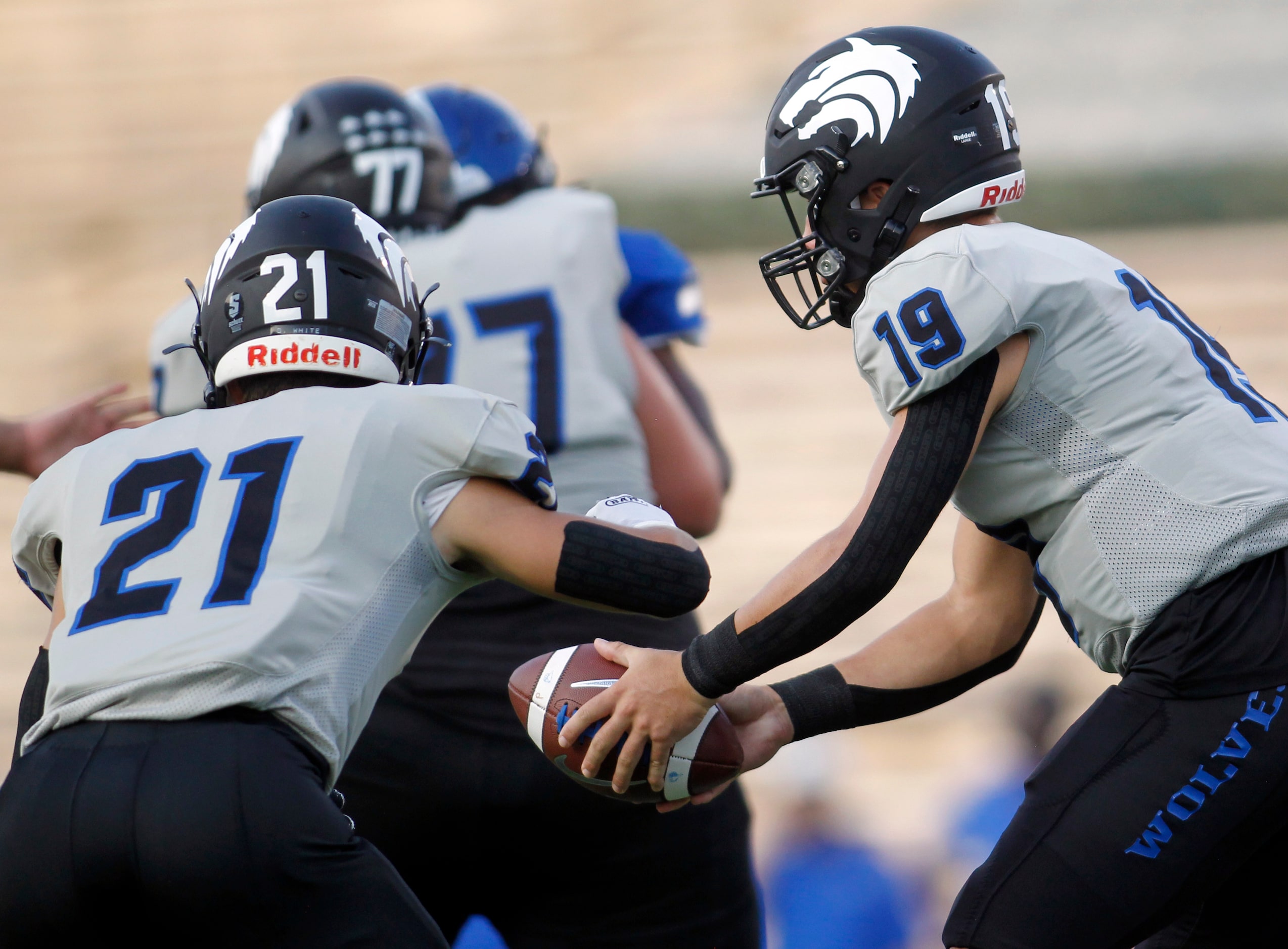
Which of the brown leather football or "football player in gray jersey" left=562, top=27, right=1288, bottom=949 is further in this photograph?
the brown leather football

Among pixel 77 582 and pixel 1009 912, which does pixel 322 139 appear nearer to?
pixel 77 582

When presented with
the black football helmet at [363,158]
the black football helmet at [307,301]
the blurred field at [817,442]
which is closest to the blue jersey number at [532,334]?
the black football helmet at [363,158]

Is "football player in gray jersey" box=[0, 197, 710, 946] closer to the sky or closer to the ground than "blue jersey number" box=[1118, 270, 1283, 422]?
closer to the ground

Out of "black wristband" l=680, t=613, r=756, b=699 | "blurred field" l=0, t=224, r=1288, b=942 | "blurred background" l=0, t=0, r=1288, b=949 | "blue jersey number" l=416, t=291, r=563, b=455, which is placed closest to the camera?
"black wristband" l=680, t=613, r=756, b=699

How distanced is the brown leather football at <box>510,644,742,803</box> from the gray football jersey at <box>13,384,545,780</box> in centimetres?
35

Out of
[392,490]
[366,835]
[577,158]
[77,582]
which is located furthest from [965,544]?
[577,158]

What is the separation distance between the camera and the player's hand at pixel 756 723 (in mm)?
2811

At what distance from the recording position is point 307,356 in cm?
257

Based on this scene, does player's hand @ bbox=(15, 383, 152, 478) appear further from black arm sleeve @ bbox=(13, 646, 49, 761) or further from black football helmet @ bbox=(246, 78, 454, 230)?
black arm sleeve @ bbox=(13, 646, 49, 761)

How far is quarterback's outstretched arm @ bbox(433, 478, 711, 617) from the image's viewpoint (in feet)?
7.80

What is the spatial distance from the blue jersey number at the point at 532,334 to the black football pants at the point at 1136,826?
147 centimetres

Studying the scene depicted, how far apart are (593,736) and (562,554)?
0.42 meters

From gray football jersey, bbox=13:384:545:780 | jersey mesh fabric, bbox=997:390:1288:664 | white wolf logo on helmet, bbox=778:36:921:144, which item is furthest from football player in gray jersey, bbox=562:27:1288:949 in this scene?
gray football jersey, bbox=13:384:545:780

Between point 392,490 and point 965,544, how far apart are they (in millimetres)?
1199
